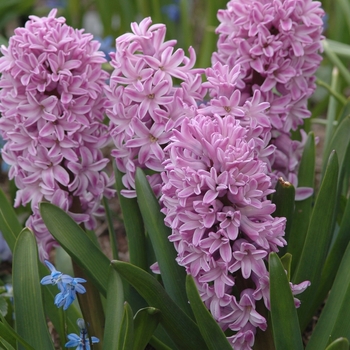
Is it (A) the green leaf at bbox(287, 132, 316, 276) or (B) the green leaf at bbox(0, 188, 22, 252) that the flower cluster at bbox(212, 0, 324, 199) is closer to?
(A) the green leaf at bbox(287, 132, 316, 276)

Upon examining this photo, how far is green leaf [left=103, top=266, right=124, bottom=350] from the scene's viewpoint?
1414 mm

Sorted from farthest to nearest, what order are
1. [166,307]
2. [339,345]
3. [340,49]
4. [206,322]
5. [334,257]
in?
[340,49]
[334,257]
[166,307]
[206,322]
[339,345]

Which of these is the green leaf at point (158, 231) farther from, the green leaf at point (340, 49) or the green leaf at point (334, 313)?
the green leaf at point (340, 49)

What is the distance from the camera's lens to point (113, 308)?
1.43 m

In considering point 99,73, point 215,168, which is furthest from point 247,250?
point 99,73

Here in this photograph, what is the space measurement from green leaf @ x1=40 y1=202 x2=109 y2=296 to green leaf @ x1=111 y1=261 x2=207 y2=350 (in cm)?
18

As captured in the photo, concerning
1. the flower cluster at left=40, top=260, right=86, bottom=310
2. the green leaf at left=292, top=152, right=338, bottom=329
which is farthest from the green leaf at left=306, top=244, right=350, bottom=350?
the flower cluster at left=40, top=260, right=86, bottom=310

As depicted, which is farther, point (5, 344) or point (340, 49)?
point (340, 49)

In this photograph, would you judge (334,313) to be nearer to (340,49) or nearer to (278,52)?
(278,52)

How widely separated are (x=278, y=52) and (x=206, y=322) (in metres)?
0.71

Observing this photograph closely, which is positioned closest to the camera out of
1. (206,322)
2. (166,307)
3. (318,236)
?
(206,322)

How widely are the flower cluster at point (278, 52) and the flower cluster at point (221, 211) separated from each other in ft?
1.04

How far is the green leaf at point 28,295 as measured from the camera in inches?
56.9

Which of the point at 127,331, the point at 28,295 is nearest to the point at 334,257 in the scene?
the point at 127,331
